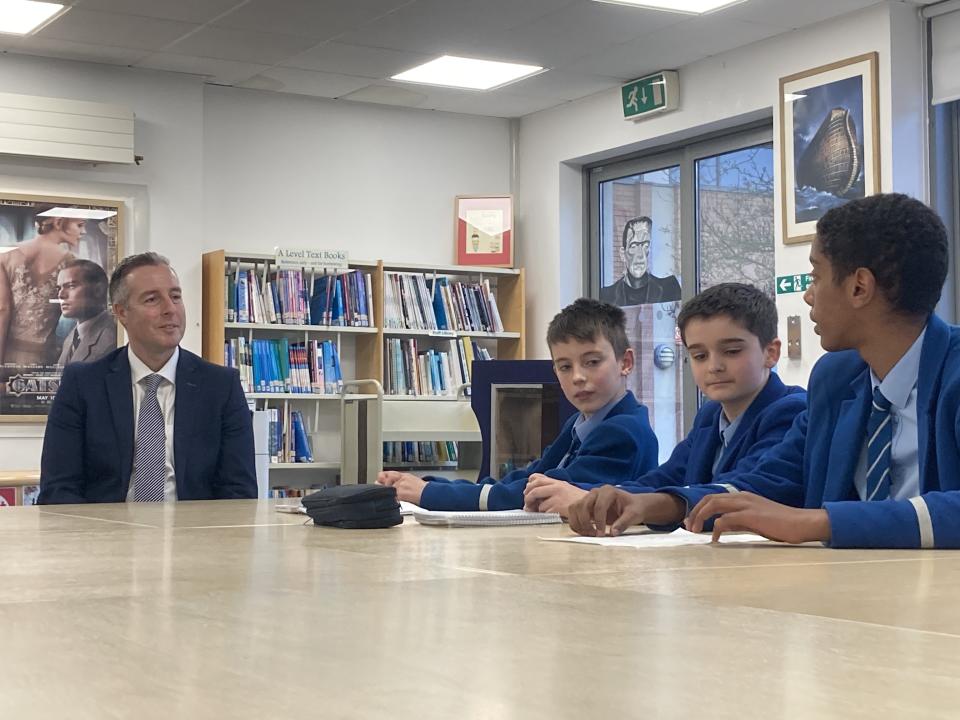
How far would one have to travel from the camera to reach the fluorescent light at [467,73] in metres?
6.36

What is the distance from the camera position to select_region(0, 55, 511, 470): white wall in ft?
20.6

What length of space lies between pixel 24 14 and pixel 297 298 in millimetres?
1922

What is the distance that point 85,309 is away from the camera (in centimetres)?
625

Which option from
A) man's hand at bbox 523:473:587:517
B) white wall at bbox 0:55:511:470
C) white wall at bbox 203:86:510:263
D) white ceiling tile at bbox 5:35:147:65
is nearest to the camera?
man's hand at bbox 523:473:587:517

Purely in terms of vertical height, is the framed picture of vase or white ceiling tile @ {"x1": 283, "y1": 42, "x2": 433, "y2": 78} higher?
white ceiling tile @ {"x1": 283, "y1": 42, "x2": 433, "y2": 78}

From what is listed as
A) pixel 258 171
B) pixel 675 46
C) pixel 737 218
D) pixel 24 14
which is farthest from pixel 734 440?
pixel 258 171

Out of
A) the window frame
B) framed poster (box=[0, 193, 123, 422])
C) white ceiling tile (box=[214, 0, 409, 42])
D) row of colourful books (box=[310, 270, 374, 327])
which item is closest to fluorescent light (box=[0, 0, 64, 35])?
white ceiling tile (box=[214, 0, 409, 42])

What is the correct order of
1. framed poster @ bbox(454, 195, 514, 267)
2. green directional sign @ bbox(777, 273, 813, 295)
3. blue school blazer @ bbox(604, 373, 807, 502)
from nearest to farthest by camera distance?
blue school blazer @ bbox(604, 373, 807, 502) < green directional sign @ bbox(777, 273, 813, 295) < framed poster @ bbox(454, 195, 514, 267)

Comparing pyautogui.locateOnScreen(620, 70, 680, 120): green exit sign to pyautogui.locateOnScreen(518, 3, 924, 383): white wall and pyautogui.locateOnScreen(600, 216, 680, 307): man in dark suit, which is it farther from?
pyautogui.locateOnScreen(600, 216, 680, 307): man in dark suit

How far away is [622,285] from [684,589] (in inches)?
240

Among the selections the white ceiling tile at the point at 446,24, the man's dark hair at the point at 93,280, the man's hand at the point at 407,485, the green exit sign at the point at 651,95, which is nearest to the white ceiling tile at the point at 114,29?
the white ceiling tile at the point at 446,24

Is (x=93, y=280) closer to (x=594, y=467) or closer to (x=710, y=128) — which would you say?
(x=710, y=128)

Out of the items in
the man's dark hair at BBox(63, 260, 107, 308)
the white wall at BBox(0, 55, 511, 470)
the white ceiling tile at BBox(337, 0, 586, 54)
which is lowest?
the man's dark hair at BBox(63, 260, 107, 308)

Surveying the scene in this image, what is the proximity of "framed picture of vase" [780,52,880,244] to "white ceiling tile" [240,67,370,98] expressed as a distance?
7.30 ft
